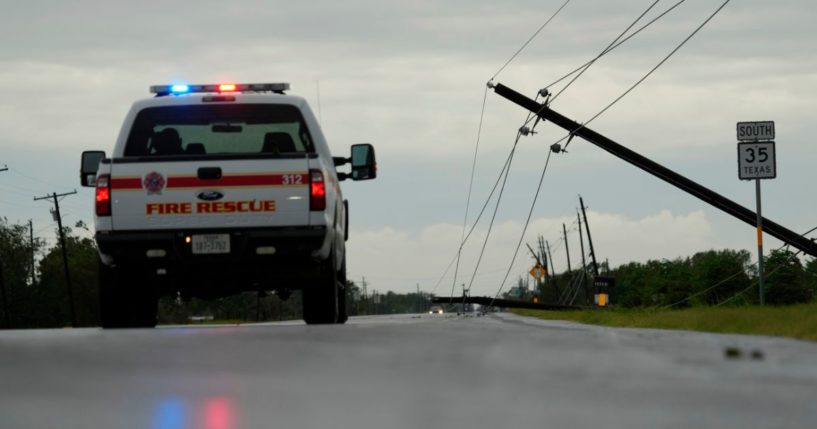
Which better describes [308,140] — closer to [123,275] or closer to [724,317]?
[123,275]

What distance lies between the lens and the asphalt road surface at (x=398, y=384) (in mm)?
3980

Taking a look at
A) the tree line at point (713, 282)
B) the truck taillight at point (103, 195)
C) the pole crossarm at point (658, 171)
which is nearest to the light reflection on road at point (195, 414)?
the truck taillight at point (103, 195)

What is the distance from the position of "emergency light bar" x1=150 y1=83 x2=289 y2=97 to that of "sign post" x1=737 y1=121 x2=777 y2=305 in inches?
435

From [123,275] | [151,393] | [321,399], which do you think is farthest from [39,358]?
[123,275]

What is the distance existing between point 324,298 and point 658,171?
30.3m

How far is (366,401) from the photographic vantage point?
4430 millimetres

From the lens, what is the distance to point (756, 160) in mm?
23562

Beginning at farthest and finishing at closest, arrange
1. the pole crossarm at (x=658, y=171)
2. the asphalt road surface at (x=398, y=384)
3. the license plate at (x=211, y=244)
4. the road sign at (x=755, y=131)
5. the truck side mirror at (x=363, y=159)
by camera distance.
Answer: the pole crossarm at (x=658, y=171)
the road sign at (x=755, y=131)
the truck side mirror at (x=363, y=159)
the license plate at (x=211, y=244)
the asphalt road surface at (x=398, y=384)

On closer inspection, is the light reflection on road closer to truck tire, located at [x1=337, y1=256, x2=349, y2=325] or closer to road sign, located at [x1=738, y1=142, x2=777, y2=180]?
truck tire, located at [x1=337, y1=256, x2=349, y2=325]

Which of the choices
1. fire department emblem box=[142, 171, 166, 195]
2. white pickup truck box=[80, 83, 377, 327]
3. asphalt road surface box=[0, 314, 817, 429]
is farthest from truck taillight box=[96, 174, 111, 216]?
asphalt road surface box=[0, 314, 817, 429]

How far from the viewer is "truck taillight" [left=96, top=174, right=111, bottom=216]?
13.3 metres

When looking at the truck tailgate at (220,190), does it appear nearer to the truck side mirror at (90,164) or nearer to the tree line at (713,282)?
the truck side mirror at (90,164)

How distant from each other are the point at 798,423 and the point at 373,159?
475 inches

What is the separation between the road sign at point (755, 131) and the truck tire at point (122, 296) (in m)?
12.9
